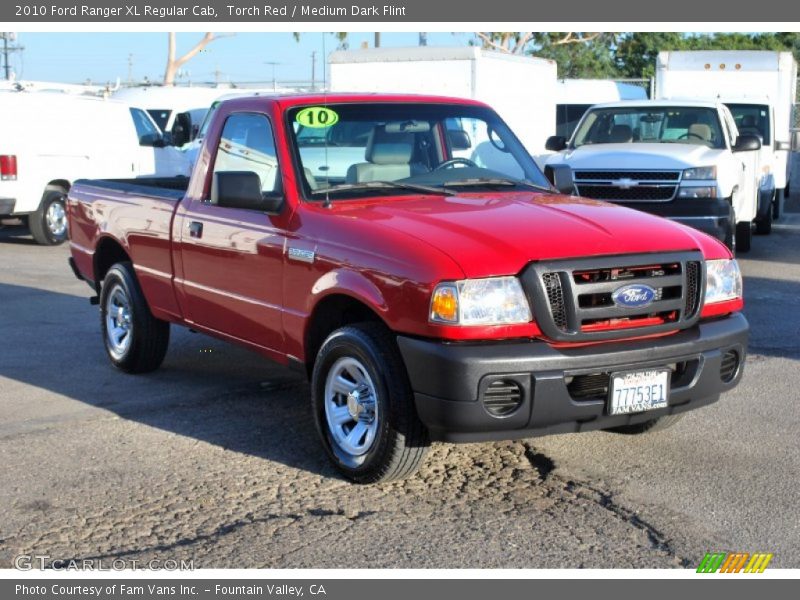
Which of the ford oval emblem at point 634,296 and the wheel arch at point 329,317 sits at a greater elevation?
the ford oval emblem at point 634,296

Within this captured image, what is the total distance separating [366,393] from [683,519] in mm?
1527

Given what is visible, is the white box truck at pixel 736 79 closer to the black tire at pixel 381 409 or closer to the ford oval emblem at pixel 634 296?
the ford oval emblem at pixel 634 296

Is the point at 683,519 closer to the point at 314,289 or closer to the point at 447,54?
the point at 314,289

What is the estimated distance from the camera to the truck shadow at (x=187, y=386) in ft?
20.6

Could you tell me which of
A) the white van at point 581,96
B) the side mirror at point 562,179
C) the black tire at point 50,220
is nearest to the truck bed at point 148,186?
the side mirror at point 562,179

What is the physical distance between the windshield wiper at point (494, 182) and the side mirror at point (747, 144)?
22.4 feet

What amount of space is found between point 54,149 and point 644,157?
8289 mm

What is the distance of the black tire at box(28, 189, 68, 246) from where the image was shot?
1583 cm

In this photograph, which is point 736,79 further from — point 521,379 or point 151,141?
point 521,379

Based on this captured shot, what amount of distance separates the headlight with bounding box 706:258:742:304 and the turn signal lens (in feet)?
4.59

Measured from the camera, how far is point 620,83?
89.2ft

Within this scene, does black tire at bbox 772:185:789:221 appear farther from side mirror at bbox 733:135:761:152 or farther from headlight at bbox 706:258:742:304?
headlight at bbox 706:258:742:304

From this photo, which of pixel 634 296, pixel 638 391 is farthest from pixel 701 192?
pixel 638 391
